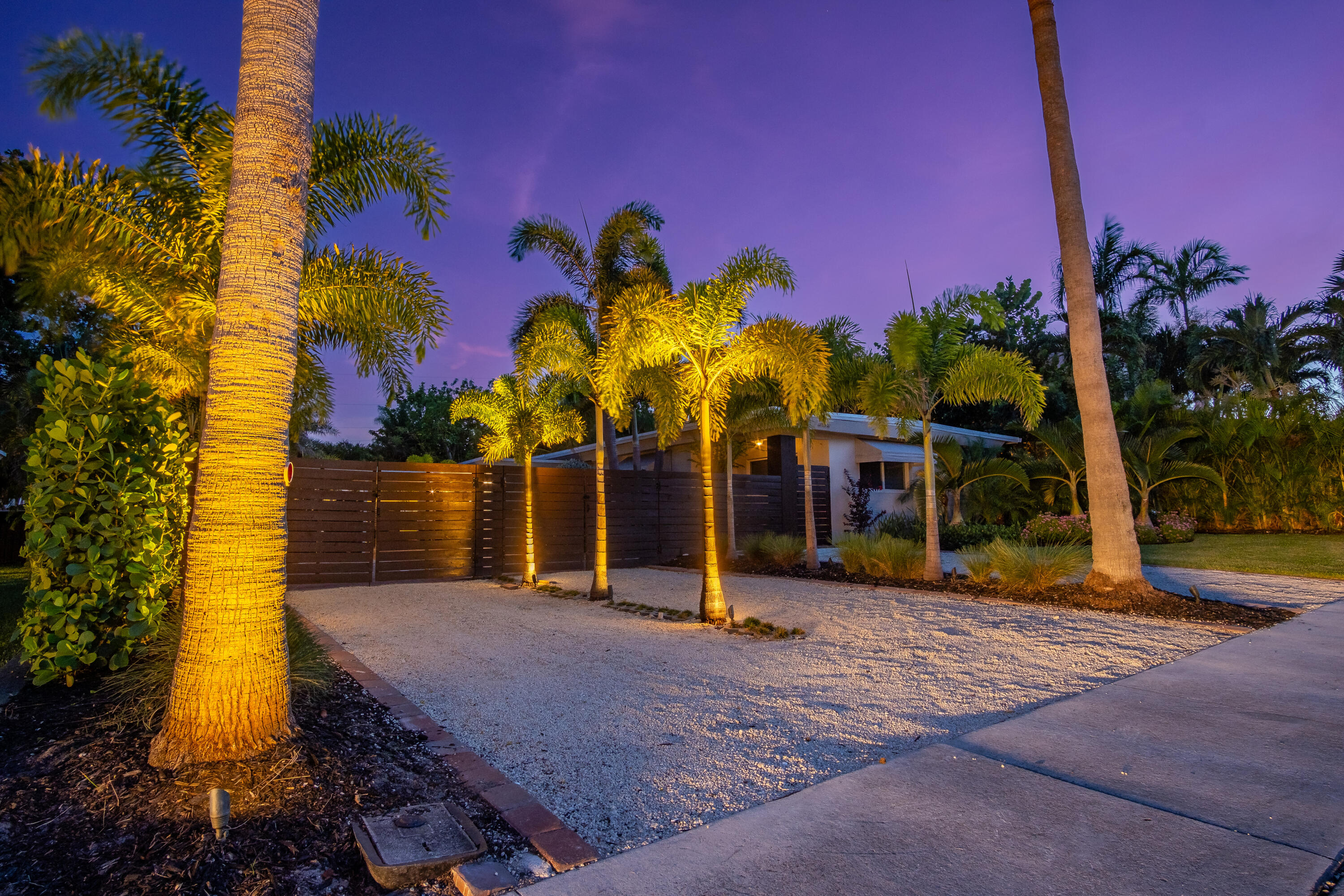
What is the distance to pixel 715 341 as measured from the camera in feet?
A: 25.5

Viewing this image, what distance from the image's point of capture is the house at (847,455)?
17984mm

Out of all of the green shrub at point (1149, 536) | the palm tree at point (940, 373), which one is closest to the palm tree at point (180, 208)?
the palm tree at point (940, 373)

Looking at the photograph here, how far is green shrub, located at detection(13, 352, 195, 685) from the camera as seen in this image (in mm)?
4066

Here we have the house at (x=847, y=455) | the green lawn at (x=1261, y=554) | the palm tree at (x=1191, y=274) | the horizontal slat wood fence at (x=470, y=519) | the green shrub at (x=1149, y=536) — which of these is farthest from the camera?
the palm tree at (x=1191, y=274)

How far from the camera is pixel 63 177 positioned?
203 inches

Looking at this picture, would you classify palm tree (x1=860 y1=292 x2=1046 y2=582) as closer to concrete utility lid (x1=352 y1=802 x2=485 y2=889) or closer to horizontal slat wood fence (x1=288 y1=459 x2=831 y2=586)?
horizontal slat wood fence (x1=288 y1=459 x2=831 y2=586)

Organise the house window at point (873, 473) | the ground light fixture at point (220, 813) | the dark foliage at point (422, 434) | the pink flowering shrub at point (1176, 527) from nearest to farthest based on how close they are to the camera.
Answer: the ground light fixture at point (220, 813)
the pink flowering shrub at point (1176, 527)
the house window at point (873, 473)
the dark foliage at point (422, 434)

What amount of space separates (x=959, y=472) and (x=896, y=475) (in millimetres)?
6067

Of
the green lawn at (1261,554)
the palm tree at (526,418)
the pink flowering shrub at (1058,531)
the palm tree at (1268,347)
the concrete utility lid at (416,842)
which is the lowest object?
the concrete utility lid at (416,842)

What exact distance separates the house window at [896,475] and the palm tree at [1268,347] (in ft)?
41.5

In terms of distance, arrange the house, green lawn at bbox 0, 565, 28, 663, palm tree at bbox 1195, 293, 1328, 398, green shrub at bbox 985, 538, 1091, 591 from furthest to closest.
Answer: palm tree at bbox 1195, 293, 1328, 398
the house
green shrub at bbox 985, 538, 1091, 591
green lawn at bbox 0, 565, 28, 663

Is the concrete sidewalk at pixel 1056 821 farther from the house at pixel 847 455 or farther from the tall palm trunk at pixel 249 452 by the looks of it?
the house at pixel 847 455

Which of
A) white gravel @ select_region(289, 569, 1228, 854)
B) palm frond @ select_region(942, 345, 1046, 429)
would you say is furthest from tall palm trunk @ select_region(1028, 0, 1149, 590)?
palm frond @ select_region(942, 345, 1046, 429)

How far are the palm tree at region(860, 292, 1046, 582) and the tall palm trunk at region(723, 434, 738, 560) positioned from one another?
4.62m
